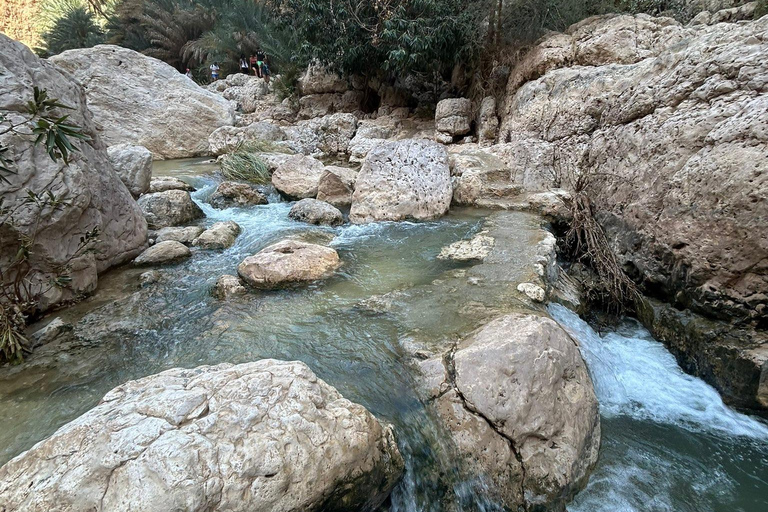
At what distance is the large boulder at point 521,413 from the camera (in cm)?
233

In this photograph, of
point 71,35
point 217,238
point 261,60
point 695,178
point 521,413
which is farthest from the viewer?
point 71,35

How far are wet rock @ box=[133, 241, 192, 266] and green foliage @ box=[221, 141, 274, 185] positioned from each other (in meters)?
3.63

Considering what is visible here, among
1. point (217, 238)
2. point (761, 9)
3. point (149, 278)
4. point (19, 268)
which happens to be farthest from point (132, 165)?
point (761, 9)

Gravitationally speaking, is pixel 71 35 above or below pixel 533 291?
above

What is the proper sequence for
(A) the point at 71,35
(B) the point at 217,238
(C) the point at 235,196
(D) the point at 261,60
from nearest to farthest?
(B) the point at 217,238 → (C) the point at 235,196 → (D) the point at 261,60 → (A) the point at 71,35

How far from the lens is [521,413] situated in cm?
239

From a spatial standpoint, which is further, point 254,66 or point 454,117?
point 254,66

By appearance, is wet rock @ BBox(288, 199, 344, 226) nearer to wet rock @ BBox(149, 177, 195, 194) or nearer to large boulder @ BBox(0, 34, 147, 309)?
large boulder @ BBox(0, 34, 147, 309)

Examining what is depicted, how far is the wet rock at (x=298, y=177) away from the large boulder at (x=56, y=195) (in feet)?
9.84

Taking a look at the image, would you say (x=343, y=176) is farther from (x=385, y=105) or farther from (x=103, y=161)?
(x=385, y=105)

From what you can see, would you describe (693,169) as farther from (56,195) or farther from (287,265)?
(56,195)

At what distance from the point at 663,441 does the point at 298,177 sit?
6.48 m

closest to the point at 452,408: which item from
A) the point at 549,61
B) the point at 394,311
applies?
the point at 394,311

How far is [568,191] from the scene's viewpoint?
5879 millimetres
